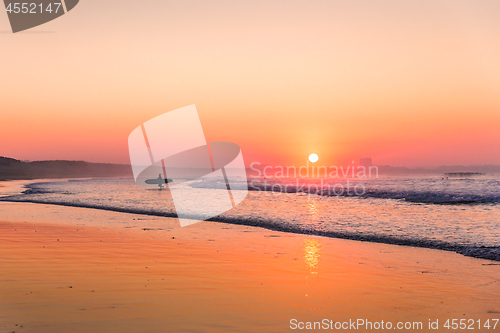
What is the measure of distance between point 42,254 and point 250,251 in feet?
17.9

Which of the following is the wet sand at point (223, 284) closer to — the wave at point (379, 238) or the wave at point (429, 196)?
the wave at point (379, 238)

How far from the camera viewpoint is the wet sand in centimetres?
539

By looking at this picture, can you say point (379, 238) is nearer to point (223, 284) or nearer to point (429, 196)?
point (223, 284)

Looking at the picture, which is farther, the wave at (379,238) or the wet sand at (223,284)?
the wave at (379,238)

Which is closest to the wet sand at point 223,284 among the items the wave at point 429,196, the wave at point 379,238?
the wave at point 379,238

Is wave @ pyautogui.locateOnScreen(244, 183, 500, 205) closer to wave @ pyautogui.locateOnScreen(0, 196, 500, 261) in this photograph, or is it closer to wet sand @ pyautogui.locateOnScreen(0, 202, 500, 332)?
wave @ pyautogui.locateOnScreen(0, 196, 500, 261)

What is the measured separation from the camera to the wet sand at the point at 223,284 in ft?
17.7

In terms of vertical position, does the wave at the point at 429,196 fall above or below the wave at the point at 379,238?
below

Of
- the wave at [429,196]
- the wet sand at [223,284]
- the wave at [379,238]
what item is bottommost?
the wave at [429,196]

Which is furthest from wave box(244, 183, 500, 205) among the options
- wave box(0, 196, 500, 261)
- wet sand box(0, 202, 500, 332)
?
wet sand box(0, 202, 500, 332)

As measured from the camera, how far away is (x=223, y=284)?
715 cm

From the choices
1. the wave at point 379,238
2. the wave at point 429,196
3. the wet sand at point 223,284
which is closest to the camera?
the wet sand at point 223,284

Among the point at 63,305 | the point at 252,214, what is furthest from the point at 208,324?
the point at 252,214

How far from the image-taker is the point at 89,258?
360 inches
